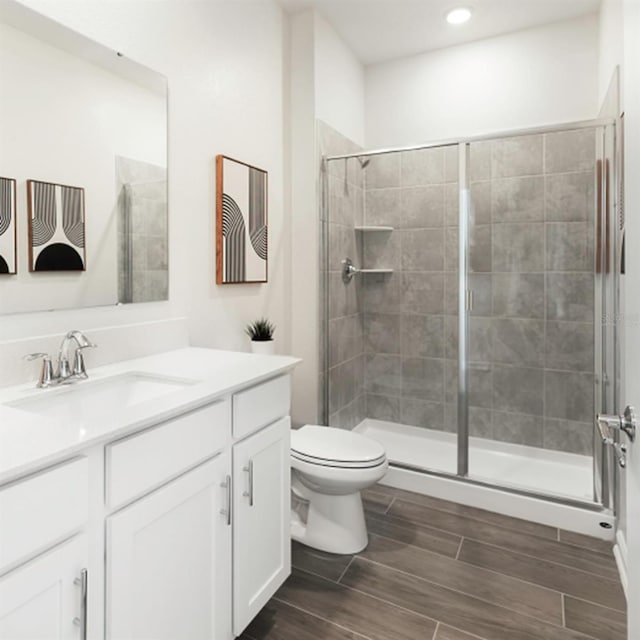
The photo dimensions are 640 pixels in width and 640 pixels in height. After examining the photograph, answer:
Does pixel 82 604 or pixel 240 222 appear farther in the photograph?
pixel 240 222

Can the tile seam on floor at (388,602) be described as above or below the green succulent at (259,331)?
below

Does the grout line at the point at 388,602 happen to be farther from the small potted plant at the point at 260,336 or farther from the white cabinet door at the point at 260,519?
the small potted plant at the point at 260,336

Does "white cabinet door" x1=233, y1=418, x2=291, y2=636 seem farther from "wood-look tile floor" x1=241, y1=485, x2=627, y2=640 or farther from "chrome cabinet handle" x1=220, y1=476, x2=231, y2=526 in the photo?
"wood-look tile floor" x1=241, y1=485, x2=627, y2=640

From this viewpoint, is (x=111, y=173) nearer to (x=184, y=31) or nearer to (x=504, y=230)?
(x=184, y=31)

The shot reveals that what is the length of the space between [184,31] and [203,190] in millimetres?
636

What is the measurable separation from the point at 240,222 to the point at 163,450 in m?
1.41

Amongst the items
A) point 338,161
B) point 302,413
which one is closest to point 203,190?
point 338,161

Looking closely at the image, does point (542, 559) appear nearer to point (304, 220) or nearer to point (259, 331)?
point (259, 331)

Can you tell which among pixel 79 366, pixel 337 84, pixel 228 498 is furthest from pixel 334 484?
pixel 337 84

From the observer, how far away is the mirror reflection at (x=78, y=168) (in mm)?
1290

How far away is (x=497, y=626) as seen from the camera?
1.55m

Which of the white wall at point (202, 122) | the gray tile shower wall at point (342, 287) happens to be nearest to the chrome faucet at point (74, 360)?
the white wall at point (202, 122)

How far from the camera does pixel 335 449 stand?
79.0 inches

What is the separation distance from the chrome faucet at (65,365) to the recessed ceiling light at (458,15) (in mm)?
2673
